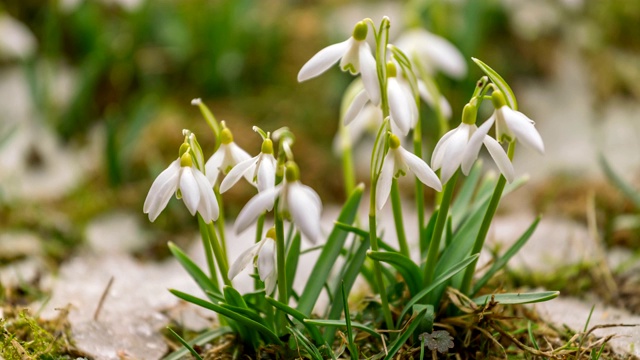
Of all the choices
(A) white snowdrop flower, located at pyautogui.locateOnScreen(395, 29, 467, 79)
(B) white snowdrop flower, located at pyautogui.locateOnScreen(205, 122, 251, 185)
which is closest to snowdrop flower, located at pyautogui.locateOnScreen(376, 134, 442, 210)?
(B) white snowdrop flower, located at pyautogui.locateOnScreen(205, 122, 251, 185)

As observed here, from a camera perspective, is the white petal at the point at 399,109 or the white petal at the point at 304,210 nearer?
the white petal at the point at 304,210

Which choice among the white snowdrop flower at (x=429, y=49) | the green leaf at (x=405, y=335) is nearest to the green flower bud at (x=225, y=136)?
the green leaf at (x=405, y=335)

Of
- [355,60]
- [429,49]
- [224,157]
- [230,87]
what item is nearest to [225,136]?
[224,157]

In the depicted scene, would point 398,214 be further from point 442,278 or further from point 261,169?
point 261,169

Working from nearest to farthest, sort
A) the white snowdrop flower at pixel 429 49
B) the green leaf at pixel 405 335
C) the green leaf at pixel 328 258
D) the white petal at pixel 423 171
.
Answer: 1. the white petal at pixel 423 171
2. the green leaf at pixel 405 335
3. the green leaf at pixel 328 258
4. the white snowdrop flower at pixel 429 49

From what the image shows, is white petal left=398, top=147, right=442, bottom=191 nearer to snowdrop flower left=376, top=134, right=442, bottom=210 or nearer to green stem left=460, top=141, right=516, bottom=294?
snowdrop flower left=376, top=134, right=442, bottom=210

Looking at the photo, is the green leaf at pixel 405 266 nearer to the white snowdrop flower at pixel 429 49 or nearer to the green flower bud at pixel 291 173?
the green flower bud at pixel 291 173

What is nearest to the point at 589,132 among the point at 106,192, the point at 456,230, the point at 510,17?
the point at 510,17

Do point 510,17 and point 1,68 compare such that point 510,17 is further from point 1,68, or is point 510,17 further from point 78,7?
point 1,68
